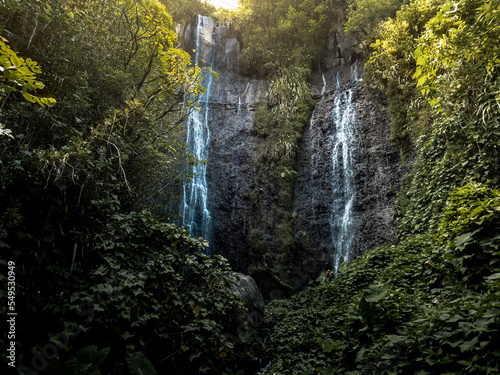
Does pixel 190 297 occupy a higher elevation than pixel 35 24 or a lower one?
lower

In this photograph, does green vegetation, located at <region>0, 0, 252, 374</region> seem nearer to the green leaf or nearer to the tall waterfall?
the green leaf

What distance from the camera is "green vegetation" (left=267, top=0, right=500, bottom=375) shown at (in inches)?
100

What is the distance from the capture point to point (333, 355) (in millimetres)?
4023

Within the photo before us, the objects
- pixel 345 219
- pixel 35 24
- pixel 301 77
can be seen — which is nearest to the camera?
pixel 35 24

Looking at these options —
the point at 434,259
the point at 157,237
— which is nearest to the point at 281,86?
the point at 434,259

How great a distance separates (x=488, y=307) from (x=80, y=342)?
4.19 metres

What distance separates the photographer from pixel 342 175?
Result: 35.4 ft

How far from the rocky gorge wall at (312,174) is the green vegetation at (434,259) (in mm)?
1359

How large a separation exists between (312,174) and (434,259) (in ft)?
25.4

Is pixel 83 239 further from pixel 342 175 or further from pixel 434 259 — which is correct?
pixel 342 175

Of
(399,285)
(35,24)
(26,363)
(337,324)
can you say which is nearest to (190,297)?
(26,363)

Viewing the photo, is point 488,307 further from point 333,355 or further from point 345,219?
point 345,219

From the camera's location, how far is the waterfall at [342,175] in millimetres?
9891

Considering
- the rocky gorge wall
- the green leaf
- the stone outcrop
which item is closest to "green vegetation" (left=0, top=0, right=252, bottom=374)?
the green leaf
